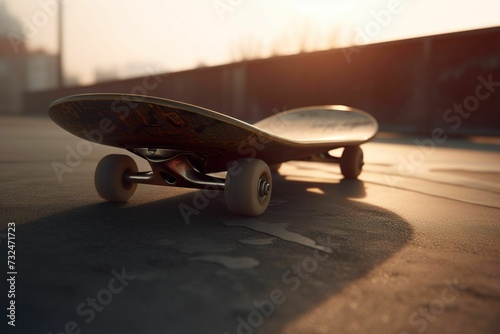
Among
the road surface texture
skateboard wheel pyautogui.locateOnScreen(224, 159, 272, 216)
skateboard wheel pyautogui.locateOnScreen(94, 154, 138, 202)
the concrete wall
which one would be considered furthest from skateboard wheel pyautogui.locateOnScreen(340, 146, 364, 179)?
the concrete wall

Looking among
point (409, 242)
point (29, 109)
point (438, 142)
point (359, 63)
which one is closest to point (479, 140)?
point (438, 142)

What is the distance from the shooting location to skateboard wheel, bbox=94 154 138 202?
109 inches

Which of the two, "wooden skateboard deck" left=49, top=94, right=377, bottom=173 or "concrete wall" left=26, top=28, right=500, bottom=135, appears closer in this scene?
"wooden skateboard deck" left=49, top=94, right=377, bottom=173

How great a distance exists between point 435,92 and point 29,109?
89.0 feet

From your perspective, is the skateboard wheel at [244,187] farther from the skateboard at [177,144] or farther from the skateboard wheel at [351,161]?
the skateboard wheel at [351,161]

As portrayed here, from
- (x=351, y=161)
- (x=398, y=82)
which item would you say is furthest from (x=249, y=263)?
(x=398, y=82)

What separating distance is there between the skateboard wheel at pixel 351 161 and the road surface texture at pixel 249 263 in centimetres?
89

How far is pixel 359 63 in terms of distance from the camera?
37.6 ft

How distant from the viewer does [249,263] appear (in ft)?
5.55

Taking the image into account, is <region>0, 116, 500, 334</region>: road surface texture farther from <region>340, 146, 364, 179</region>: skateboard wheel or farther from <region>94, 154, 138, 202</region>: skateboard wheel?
<region>340, 146, 364, 179</region>: skateboard wheel

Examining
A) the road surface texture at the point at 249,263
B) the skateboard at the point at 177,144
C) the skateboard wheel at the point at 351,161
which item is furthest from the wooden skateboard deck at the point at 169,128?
the skateboard wheel at the point at 351,161

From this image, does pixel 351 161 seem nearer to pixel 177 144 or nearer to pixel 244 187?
pixel 244 187

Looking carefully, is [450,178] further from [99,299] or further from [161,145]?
[99,299]

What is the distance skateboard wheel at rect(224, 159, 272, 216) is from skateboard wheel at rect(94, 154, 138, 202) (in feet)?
2.66
